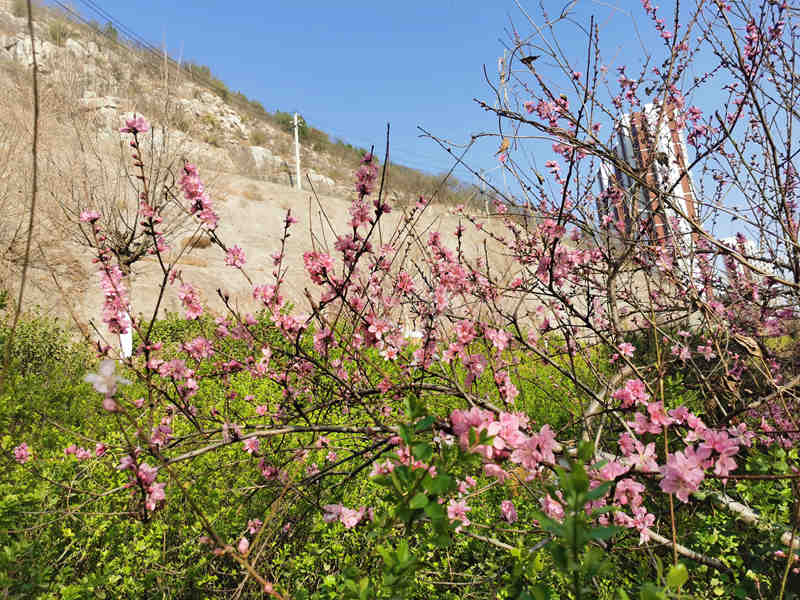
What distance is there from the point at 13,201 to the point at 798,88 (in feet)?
37.2

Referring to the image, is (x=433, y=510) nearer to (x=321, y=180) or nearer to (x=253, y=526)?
(x=253, y=526)

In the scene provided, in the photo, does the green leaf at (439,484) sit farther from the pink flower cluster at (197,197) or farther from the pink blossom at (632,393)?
the pink flower cluster at (197,197)

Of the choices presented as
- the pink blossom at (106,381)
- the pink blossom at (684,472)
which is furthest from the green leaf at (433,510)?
the pink blossom at (106,381)

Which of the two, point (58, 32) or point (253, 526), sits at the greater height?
point (58, 32)

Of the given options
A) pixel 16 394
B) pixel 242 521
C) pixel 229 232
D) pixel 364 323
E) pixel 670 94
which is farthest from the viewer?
pixel 229 232

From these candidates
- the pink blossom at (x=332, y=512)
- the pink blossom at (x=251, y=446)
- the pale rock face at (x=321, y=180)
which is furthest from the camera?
the pale rock face at (x=321, y=180)

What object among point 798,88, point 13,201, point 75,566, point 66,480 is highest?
→ point 798,88

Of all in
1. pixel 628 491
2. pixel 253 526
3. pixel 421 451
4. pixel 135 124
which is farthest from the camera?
pixel 253 526

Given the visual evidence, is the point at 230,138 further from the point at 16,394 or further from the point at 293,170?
the point at 16,394

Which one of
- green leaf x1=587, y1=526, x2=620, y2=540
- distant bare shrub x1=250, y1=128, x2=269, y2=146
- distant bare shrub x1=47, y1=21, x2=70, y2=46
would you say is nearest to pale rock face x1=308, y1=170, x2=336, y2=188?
distant bare shrub x1=250, y1=128, x2=269, y2=146

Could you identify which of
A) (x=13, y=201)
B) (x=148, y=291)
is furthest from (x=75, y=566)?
(x=13, y=201)

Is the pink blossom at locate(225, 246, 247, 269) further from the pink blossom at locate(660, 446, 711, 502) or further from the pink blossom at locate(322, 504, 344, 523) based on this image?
the pink blossom at locate(660, 446, 711, 502)

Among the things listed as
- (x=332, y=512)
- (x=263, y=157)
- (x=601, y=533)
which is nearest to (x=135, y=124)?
(x=332, y=512)

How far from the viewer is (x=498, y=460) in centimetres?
102
